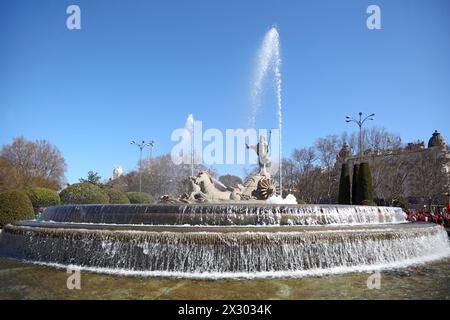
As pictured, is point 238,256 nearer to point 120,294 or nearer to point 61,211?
point 120,294

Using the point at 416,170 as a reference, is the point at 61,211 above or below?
below

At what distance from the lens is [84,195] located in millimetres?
35281

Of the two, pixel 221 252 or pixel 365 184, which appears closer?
pixel 221 252

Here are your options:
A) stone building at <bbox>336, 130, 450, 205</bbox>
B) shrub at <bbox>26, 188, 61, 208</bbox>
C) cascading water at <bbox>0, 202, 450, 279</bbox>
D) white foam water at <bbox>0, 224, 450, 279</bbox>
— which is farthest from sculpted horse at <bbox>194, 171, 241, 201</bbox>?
stone building at <bbox>336, 130, 450, 205</bbox>

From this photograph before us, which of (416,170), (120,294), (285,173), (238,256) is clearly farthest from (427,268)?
(285,173)

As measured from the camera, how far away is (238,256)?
9.16 m

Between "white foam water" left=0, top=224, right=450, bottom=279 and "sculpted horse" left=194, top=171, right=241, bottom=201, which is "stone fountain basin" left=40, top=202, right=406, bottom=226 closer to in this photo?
"white foam water" left=0, top=224, right=450, bottom=279

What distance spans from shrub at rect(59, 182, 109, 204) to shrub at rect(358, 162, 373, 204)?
2453cm

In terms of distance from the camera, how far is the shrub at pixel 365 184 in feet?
107

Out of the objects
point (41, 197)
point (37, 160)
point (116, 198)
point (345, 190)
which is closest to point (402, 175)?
point (345, 190)

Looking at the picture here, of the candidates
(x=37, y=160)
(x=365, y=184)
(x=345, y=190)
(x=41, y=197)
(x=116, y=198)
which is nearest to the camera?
(x=365, y=184)

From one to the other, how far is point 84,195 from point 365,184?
26667 millimetres

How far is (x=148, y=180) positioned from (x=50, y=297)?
62943 mm

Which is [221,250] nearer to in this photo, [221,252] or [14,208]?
[221,252]
